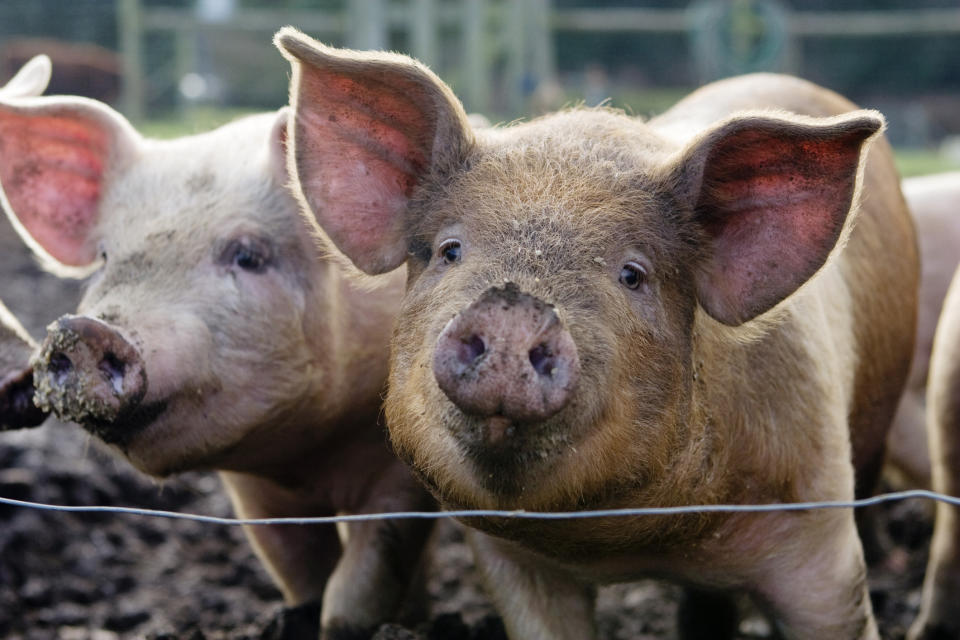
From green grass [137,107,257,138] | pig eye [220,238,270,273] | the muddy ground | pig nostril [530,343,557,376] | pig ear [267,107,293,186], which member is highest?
pig ear [267,107,293,186]

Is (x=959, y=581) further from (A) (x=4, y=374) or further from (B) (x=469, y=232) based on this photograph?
(A) (x=4, y=374)

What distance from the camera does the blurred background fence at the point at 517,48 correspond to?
15422 millimetres

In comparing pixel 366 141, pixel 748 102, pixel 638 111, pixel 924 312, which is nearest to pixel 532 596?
pixel 366 141

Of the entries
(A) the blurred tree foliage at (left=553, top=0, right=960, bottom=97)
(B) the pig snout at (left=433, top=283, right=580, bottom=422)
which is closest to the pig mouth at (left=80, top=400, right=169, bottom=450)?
(B) the pig snout at (left=433, top=283, right=580, bottom=422)

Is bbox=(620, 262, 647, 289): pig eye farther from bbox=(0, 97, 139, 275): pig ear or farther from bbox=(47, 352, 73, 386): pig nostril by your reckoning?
bbox=(0, 97, 139, 275): pig ear

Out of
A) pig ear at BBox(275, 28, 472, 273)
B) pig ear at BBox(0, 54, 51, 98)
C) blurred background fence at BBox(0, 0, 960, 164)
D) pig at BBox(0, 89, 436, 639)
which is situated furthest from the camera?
blurred background fence at BBox(0, 0, 960, 164)

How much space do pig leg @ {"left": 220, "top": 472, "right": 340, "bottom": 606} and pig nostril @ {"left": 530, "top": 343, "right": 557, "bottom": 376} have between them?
2.33 meters

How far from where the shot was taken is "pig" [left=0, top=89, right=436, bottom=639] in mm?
3629

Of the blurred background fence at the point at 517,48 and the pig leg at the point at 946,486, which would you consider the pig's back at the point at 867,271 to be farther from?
the blurred background fence at the point at 517,48

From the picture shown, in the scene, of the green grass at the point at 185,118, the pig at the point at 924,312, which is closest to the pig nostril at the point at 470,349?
the pig at the point at 924,312

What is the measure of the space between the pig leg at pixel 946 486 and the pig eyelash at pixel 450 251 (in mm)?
2406

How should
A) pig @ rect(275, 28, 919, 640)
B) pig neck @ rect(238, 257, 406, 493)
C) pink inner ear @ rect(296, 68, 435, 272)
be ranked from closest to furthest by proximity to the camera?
pig @ rect(275, 28, 919, 640)
pink inner ear @ rect(296, 68, 435, 272)
pig neck @ rect(238, 257, 406, 493)

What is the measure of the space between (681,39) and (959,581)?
18472mm

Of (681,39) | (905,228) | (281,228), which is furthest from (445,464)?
(681,39)
